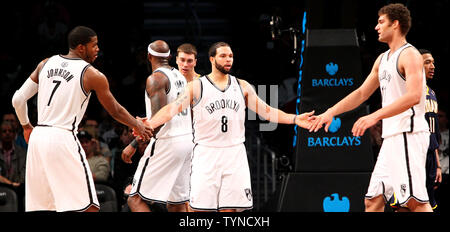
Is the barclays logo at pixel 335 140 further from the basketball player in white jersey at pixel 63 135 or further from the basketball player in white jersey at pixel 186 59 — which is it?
the basketball player in white jersey at pixel 63 135

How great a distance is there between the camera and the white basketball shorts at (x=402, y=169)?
5535 millimetres

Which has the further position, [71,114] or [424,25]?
[424,25]

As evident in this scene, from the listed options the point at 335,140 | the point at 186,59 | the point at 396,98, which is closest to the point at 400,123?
the point at 396,98

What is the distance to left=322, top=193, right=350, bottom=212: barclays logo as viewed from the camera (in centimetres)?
781

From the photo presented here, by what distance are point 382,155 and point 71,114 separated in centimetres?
269

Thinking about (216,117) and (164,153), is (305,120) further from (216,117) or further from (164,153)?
(164,153)

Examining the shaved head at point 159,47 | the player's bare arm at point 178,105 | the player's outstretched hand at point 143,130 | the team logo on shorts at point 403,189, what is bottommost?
the team logo on shorts at point 403,189

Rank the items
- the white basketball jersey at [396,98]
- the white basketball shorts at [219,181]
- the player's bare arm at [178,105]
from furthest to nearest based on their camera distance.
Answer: the player's bare arm at [178,105]
the white basketball shorts at [219,181]
the white basketball jersey at [396,98]

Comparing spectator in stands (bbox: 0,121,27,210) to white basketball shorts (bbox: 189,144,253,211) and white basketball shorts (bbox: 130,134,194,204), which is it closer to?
white basketball shorts (bbox: 130,134,194,204)

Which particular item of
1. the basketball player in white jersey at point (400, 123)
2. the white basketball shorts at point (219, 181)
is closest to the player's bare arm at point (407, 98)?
the basketball player in white jersey at point (400, 123)

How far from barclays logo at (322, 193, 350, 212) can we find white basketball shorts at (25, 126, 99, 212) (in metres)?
3.05
